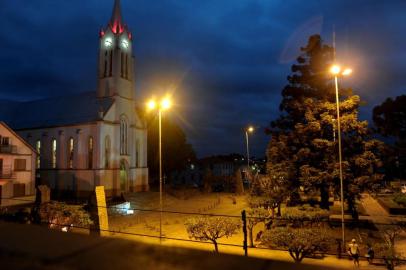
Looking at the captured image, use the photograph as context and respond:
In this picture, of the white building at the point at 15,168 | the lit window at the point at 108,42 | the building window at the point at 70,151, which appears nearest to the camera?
the white building at the point at 15,168

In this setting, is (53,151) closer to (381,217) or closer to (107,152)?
(107,152)

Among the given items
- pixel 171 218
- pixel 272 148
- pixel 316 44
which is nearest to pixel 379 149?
pixel 272 148

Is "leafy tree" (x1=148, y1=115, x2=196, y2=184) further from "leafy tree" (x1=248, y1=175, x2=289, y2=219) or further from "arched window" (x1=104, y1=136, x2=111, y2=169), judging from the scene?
"leafy tree" (x1=248, y1=175, x2=289, y2=219)

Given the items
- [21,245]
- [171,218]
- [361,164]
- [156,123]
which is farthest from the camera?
[156,123]

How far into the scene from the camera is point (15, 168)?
32094 mm

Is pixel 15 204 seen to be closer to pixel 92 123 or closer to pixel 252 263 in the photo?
pixel 92 123

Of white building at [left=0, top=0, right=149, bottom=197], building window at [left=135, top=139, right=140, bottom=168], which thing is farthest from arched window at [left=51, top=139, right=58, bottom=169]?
building window at [left=135, top=139, right=140, bottom=168]

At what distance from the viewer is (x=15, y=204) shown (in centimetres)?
3044

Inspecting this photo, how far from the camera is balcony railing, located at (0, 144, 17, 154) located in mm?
31106

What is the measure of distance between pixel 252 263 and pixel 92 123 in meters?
40.4

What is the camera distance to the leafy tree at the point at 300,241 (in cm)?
1380

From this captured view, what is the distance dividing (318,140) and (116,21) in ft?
119

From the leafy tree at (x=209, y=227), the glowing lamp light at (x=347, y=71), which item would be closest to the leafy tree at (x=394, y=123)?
the glowing lamp light at (x=347, y=71)

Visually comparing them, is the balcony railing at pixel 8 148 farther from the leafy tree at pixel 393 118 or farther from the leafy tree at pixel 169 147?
the leafy tree at pixel 393 118
